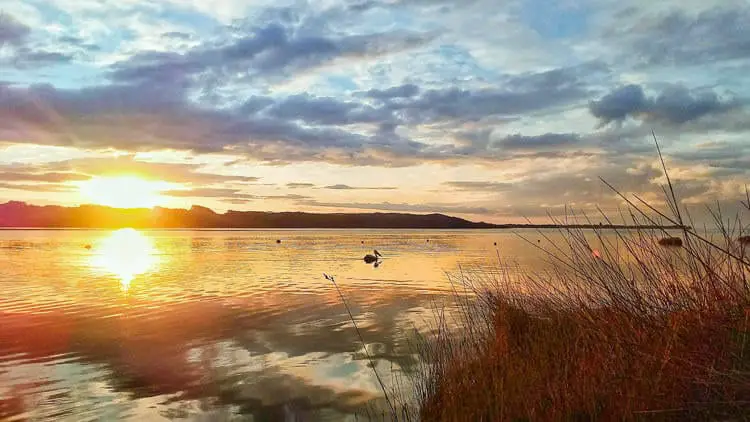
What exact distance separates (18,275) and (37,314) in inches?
634

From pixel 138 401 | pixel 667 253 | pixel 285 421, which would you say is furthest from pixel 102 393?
pixel 667 253

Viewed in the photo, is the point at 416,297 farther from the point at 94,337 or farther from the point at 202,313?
the point at 94,337

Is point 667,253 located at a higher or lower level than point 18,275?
higher

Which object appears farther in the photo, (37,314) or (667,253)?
(37,314)

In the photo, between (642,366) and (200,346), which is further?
(200,346)

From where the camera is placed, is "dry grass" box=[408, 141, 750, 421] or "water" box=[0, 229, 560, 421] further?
"water" box=[0, 229, 560, 421]

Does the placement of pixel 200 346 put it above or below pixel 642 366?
below

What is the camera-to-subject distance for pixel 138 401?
10.3 meters

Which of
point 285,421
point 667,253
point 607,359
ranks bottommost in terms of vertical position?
point 285,421

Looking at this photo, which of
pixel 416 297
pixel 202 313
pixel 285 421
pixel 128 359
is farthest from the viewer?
pixel 416 297

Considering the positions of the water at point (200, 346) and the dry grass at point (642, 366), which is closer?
the dry grass at point (642, 366)

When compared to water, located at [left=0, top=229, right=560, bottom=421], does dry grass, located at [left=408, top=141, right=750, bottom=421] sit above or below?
above

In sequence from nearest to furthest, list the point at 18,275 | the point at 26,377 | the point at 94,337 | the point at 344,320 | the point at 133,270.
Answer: the point at 26,377 < the point at 94,337 < the point at 344,320 < the point at 18,275 < the point at 133,270

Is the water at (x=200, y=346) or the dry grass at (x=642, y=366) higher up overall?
the dry grass at (x=642, y=366)
